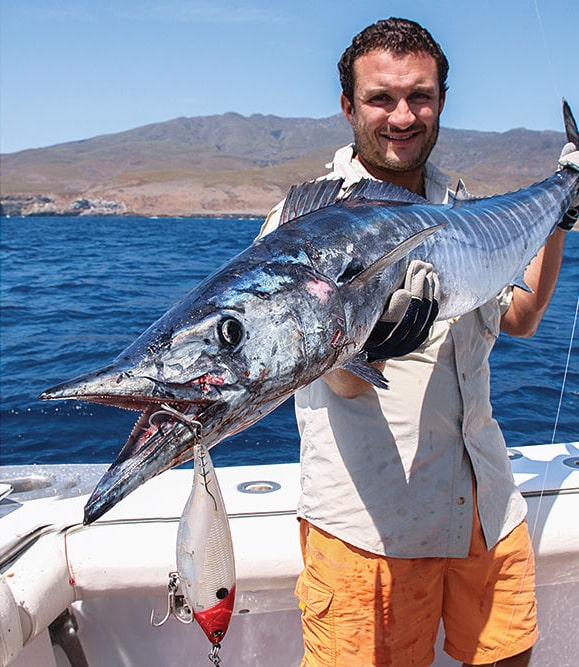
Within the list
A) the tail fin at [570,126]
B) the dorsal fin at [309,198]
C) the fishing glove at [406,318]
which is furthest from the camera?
the tail fin at [570,126]

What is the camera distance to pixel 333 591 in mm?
2404

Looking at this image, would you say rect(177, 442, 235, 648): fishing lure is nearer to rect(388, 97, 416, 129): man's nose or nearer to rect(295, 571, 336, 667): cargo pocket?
rect(295, 571, 336, 667): cargo pocket

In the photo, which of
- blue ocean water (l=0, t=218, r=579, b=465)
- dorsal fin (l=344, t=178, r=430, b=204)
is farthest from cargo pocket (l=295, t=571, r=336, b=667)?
blue ocean water (l=0, t=218, r=579, b=465)

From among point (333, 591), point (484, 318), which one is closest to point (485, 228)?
point (484, 318)

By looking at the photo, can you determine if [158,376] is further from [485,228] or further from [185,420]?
[485,228]

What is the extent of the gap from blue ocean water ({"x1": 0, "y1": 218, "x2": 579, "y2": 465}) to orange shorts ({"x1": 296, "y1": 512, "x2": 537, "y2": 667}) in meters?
3.60

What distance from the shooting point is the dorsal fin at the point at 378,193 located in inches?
85.1

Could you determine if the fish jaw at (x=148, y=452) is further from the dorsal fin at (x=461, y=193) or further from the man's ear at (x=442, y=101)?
the man's ear at (x=442, y=101)

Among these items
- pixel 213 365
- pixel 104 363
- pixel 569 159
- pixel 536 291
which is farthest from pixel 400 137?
pixel 104 363

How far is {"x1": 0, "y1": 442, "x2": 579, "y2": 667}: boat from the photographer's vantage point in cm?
268

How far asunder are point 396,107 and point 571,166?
1.11 m

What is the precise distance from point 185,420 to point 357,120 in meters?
1.73

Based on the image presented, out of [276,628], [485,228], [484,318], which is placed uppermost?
[485,228]

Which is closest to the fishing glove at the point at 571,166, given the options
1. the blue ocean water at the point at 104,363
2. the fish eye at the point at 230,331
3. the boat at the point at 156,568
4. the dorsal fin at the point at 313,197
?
the boat at the point at 156,568
